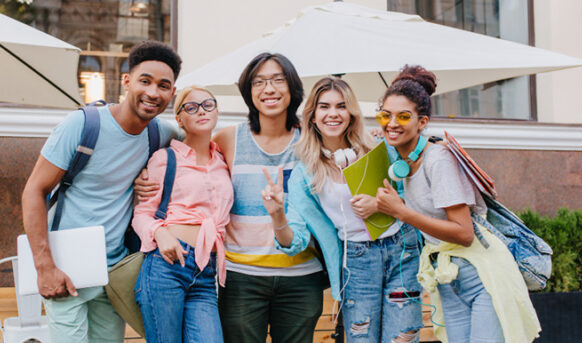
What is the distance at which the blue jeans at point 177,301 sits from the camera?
2447 millimetres

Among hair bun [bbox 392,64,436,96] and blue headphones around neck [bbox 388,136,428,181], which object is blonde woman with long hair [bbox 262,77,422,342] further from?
hair bun [bbox 392,64,436,96]

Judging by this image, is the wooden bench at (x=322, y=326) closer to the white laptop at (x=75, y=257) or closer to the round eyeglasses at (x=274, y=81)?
the white laptop at (x=75, y=257)

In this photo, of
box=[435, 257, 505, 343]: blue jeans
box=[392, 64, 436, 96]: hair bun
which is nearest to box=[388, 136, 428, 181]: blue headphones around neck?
box=[392, 64, 436, 96]: hair bun

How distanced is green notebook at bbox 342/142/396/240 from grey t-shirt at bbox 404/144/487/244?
19cm

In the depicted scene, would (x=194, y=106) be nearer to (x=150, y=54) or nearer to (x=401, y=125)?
(x=150, y=54)

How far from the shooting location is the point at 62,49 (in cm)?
344

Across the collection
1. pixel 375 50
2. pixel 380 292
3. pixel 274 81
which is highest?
pixel 375 50

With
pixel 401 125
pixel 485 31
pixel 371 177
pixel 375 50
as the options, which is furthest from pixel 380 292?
pixel 485 31

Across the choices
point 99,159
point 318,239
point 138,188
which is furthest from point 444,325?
point 99,159

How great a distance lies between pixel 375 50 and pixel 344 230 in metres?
1.24

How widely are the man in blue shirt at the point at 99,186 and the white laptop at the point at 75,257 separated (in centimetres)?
4

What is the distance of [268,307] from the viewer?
9.34ft

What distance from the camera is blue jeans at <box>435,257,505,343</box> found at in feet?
7.80

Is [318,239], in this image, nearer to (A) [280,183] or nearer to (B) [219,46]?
(A) [280,183]
